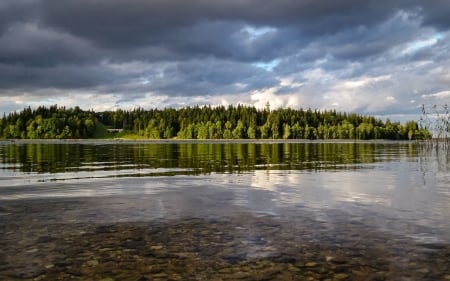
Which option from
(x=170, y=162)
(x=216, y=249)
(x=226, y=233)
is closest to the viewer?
(x=216, y=249)

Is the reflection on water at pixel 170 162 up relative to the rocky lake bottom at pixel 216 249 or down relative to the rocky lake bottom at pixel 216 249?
up

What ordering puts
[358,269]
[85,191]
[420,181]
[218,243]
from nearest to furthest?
[358,269] → [218,243] → [85,191] → [420,181]

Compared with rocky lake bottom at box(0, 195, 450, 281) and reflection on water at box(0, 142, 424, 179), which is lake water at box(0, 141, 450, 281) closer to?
rocky lake bottom at box(0, 195, 450, 281)

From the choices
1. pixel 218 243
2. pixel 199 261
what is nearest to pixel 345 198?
pixel 218 243

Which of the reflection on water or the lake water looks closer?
the lake water

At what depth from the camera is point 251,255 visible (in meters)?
12.8

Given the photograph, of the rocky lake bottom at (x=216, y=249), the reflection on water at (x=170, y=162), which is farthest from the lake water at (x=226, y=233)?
the reflection on water at (x=170, y=162)

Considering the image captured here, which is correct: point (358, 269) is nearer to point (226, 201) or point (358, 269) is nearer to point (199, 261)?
point (199, 261)

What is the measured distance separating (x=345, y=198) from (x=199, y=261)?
46.0ft

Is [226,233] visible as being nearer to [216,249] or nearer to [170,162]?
[216,249]

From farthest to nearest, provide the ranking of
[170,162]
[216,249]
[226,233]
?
[170,162]
[226,233]
[216,249]

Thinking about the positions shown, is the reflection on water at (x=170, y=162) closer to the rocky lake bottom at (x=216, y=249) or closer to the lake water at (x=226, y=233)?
the lake water at (x=226, y=233)

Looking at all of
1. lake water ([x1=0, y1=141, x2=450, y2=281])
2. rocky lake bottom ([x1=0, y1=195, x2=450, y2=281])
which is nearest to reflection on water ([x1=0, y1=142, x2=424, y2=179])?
lake water ([x1=0, y1=141, x2=450, y2=281])

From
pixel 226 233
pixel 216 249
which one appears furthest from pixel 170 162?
pixel 216 249
